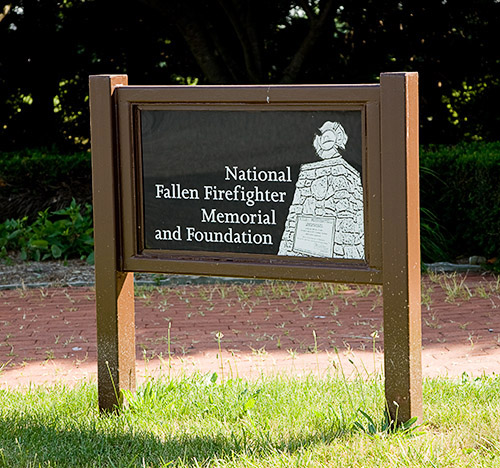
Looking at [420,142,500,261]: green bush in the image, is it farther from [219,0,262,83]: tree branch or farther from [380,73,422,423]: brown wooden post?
[380,73,422,423]: brown wooden post

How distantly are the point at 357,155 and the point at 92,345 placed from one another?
2668 millimetres

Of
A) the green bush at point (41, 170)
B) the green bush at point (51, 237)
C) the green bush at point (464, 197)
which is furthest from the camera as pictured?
the green bush at point (41, 170)

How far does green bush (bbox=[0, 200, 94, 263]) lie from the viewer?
866 cm

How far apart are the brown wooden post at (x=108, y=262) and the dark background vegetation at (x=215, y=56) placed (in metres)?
5.67

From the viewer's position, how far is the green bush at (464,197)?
7.95 meters

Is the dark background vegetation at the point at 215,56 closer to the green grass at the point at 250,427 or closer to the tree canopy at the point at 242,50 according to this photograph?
the tree canopy at the point at 242,50

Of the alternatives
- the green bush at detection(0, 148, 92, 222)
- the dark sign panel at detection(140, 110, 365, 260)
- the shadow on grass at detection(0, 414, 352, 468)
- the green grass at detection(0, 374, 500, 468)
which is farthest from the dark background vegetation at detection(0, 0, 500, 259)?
the shadow on grass at detection(0, 414, 352, 468)

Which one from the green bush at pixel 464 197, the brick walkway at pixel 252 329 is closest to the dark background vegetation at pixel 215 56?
the green bush at pixel 464 197

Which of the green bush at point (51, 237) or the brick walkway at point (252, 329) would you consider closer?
the brick walkway at point (252, 329)

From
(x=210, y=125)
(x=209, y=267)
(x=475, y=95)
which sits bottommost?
(x=209, y=267)

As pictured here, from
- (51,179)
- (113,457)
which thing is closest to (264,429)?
(113,457)

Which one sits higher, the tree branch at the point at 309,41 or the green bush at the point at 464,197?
the tree branch at the point at 309,41

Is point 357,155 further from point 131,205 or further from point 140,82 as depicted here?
point 140,82

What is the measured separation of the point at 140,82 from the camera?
39.5ft
